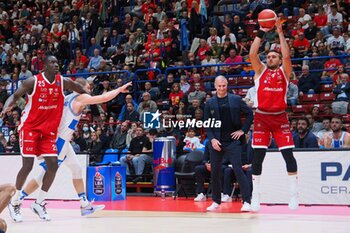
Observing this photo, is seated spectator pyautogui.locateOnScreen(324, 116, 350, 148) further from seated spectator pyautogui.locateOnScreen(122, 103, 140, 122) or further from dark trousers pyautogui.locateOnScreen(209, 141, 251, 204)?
seated spectator pyautogui.locateOnScreen(122, 103, 140, 122)

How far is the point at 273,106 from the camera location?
9406 mm

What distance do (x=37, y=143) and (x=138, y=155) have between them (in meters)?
5.73

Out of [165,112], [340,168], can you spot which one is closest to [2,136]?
[165,112]

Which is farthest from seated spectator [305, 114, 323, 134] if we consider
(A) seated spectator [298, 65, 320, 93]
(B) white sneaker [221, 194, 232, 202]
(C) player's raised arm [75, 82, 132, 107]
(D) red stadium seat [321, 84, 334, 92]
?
(C) player's raised arm [75, 82, 132, 107]

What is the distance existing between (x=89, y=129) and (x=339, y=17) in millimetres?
7242

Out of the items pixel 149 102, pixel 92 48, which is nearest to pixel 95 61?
pixel 92 48

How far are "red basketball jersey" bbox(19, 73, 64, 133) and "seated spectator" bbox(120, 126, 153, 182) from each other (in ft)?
18.0

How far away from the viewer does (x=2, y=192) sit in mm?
5250

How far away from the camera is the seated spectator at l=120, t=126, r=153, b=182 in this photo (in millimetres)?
14883

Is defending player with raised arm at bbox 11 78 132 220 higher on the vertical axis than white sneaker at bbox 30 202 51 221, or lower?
higher

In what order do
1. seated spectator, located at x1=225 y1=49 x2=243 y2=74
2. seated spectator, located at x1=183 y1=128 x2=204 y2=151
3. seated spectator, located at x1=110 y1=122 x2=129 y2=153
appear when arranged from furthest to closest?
seated spectator, located at x1=225 y1=49 x2=243 y2=74 < seated spectator, located at x1=110 y1=122 x2=129 y2=153 < seated spectator, located at x1=183 y1=128 x2=204 y2=151

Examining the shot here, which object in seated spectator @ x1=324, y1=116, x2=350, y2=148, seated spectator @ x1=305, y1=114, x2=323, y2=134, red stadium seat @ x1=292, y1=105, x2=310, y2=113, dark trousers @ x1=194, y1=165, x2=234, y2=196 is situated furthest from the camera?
red stadium seat @ x1=292, y1=105, x2=310, y2=113

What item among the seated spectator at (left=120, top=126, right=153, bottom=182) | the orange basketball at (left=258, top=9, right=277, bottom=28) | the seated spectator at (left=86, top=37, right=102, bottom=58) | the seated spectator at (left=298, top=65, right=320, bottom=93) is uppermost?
the seated spectator at (left=86, top=37, right=102, bottom=58)

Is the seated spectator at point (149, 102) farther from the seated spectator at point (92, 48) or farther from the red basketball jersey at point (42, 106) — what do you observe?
the red basketball jersey at point (42, 106)
